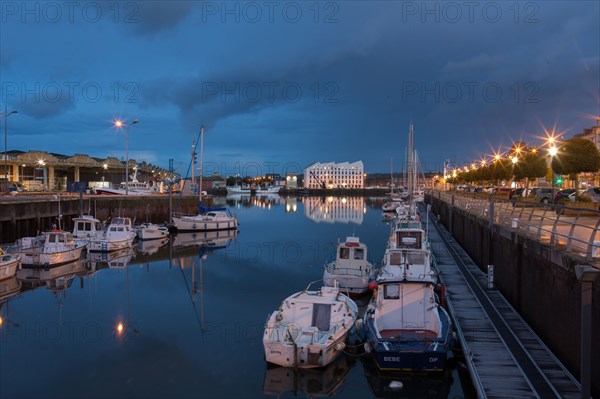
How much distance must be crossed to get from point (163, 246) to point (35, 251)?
48.8 feet

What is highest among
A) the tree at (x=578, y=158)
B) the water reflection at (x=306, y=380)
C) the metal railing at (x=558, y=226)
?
the tree at (x=578, y=158)

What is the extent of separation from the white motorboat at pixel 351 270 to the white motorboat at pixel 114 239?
21.9 metres

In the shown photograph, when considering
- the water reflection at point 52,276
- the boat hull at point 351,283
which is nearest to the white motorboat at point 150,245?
the water reflection at point 52,276

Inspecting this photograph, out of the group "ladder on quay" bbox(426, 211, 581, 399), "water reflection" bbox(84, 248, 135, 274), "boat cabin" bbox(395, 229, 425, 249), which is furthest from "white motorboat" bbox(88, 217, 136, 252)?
"ladder on quay" bbox(426, 211, 581, 399)

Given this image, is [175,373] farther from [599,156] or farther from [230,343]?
[599,156]

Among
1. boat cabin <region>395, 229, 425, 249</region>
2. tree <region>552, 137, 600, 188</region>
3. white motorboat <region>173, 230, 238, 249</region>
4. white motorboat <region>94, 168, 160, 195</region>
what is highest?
tree <region>552, 137, 600, 188</region>

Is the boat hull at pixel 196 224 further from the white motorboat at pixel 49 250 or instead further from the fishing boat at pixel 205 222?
the white motorboat at pixel 49 250

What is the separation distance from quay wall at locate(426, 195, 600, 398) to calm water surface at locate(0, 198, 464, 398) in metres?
3.37

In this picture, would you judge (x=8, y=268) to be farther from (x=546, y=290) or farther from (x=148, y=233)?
(x=546, y=290)

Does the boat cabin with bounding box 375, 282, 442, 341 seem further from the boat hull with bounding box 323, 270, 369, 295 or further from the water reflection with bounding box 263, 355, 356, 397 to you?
the boat hull with bounding box 323, 270, 369, 295

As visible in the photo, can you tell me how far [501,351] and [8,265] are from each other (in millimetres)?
27209

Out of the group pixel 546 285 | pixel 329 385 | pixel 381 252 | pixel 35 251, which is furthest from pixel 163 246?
pixel 546 285

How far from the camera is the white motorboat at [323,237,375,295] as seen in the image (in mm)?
25547

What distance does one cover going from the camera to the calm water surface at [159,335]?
15.4 meters
